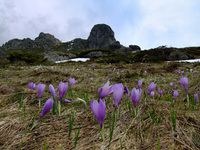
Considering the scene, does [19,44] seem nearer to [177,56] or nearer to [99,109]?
[177,56]

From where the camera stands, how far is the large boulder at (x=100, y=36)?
85.8 meters

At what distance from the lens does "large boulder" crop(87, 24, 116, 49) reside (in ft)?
281

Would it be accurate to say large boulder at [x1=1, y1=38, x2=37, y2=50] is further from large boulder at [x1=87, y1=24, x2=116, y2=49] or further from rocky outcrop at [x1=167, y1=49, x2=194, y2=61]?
rocky outcrop at [x1=167, y1=49, x2=194, y2=61]

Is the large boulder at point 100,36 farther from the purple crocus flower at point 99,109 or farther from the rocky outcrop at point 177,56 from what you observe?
the purple crocus flower at point 99,109

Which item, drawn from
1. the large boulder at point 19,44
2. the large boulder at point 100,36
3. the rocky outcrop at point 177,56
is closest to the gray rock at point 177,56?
the rocky outcrop at point 177,56

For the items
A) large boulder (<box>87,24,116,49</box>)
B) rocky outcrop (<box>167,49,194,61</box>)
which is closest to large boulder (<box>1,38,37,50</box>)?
large boulder (<box>87,24,116,49</box>)

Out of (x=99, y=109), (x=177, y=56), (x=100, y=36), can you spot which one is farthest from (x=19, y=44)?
(x=99, y=109)

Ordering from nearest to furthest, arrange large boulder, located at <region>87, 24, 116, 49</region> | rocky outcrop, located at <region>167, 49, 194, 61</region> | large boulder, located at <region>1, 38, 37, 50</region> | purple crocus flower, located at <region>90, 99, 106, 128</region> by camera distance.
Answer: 1. purple crocus flower, located at <region>90, 99, 106, 128</region>
2. rocky outcrop, located at <region>167, 49, 194, 61</region>
3. large boulder, located at <region>1, 38, 37, 50</region>
4. large boulder, located at <region>87, 24, 116, 49</region>

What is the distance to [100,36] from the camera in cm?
8744

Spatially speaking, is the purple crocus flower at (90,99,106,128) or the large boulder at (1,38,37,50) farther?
the large boulder at (1,38,37,50)

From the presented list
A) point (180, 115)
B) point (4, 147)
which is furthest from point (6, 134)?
point (180, 115)

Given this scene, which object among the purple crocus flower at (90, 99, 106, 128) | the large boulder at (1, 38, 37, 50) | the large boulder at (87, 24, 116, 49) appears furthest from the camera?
the large boulder at (87, 24, 116, 49)

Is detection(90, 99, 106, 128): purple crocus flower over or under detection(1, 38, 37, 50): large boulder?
under

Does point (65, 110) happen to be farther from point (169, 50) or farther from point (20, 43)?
point (20, 43)
